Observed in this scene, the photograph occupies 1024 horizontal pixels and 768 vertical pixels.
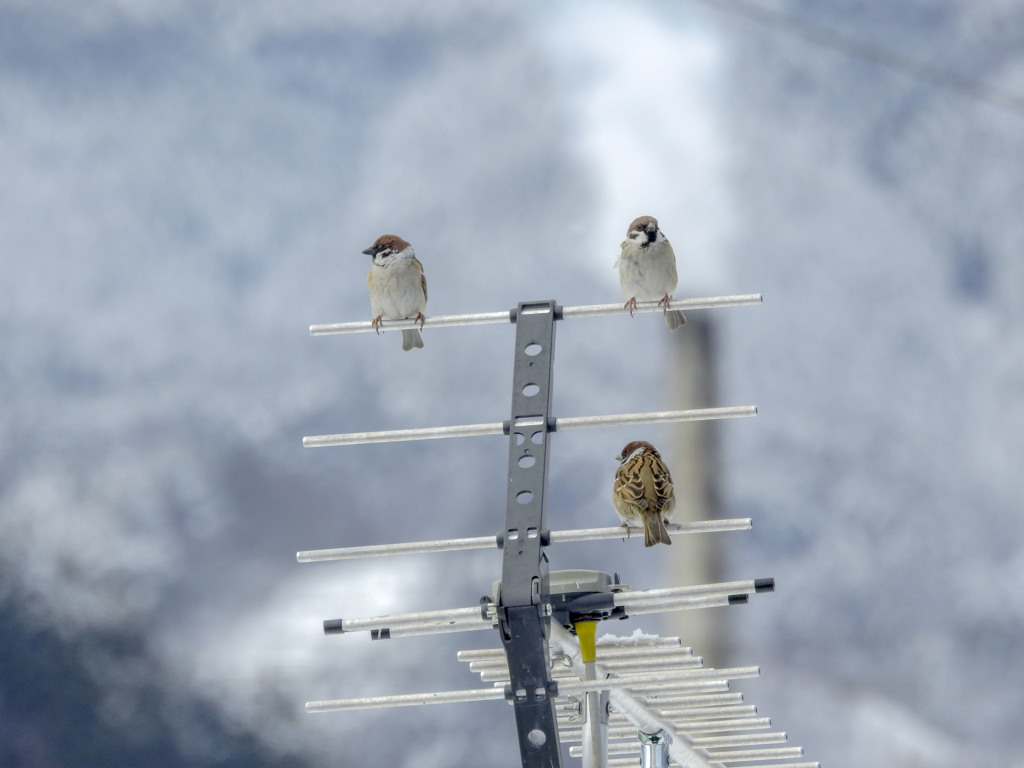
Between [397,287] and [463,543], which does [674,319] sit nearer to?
[397,287]

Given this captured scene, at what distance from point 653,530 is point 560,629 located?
1.34 feet

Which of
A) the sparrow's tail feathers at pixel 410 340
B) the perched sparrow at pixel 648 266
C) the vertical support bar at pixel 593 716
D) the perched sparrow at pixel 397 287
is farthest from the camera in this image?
the sparrow's tail feathers at pixel 410 340

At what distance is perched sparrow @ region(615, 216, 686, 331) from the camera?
326 centimetres

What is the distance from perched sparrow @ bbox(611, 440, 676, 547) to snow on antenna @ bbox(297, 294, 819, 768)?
0.08m

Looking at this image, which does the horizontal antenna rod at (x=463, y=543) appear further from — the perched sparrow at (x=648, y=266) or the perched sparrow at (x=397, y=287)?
the perched sparrow at (x=397, y=287)

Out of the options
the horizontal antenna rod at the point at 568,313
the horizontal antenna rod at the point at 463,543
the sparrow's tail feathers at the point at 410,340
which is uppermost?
the sparrow's tail feathers at the point at 410,340

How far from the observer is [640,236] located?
3320 mm

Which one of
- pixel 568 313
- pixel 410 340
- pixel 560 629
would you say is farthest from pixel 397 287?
pixel 560 629

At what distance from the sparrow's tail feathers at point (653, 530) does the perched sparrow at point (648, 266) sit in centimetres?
72

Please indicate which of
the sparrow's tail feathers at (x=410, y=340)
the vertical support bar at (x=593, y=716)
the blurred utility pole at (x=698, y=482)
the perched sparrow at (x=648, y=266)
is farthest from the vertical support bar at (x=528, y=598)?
the blurred utility pole at (x=698, y=482)

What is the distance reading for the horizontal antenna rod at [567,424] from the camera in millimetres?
2412

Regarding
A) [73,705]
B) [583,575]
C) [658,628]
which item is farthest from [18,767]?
[583,575]

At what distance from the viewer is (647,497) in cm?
272

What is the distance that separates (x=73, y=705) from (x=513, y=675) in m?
5.51
